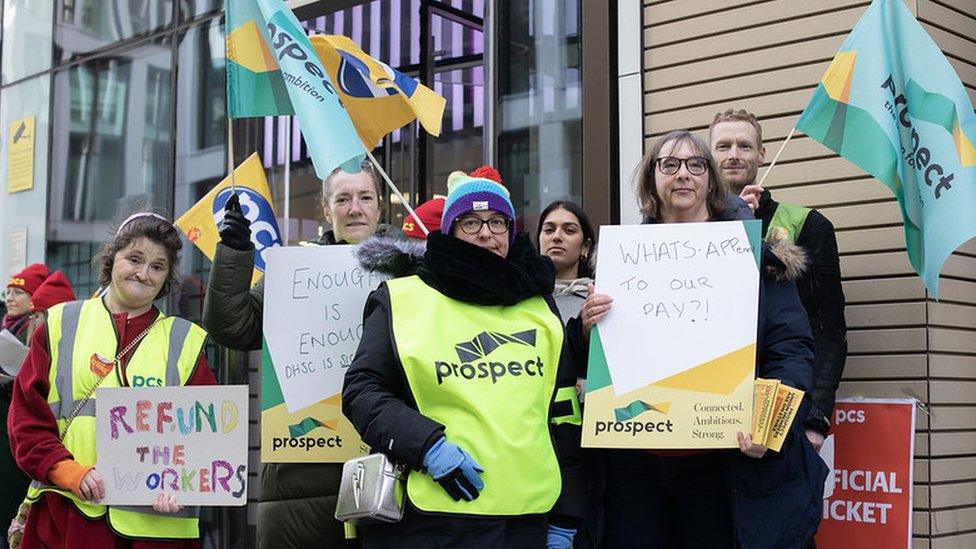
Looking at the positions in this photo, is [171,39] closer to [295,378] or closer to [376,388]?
[295,378]

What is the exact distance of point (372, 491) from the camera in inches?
A: 140

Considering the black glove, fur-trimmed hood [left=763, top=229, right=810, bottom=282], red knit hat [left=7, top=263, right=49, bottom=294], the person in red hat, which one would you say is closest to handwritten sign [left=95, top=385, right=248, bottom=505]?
the black glove

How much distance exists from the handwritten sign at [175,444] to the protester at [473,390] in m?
0.85

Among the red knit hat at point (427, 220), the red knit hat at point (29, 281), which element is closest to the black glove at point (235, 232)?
the red knit hat at point (427, 220)

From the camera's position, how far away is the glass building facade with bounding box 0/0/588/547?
23.7ft

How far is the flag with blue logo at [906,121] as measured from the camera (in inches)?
175

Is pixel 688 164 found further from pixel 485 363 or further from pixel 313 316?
pixel 313 316

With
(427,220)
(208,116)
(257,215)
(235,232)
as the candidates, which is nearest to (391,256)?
(235,232)

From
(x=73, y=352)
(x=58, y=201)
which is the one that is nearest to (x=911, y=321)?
(x=73, y=352)

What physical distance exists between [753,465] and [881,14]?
191cm

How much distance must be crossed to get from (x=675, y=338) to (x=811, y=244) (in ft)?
3.35

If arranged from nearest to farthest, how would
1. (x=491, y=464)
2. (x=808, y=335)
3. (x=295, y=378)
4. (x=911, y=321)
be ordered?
(x=491, y=464) → (x=808, y=335) → (x=295, y=378) → (x=911, y=321)

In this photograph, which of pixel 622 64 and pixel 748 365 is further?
pixel 622 64

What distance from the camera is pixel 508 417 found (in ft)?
12.0
